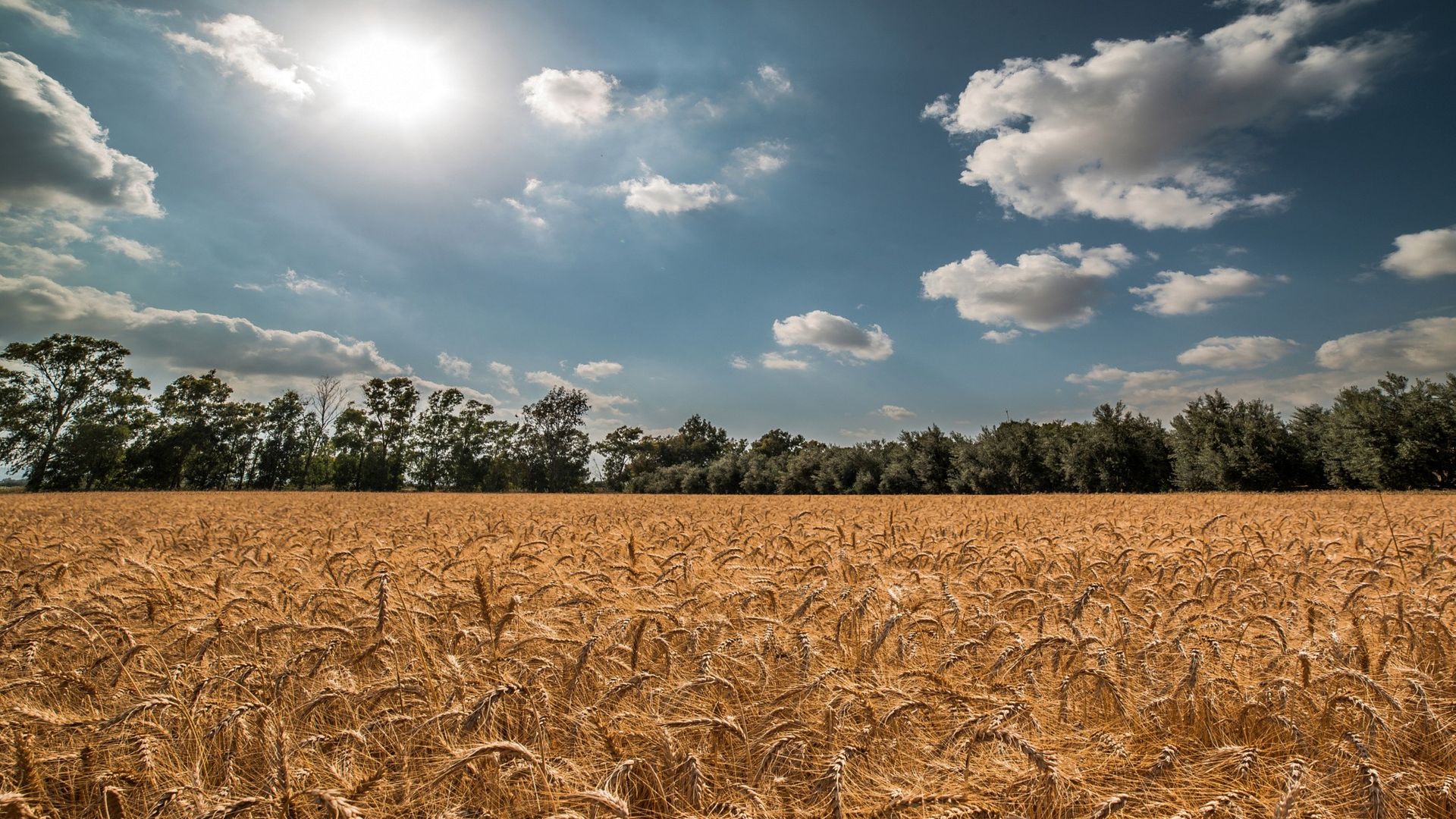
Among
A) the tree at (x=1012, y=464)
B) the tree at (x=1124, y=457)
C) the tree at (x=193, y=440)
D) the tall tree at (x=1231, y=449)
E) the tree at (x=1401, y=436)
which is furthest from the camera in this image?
the tree at (x=193, y=440)

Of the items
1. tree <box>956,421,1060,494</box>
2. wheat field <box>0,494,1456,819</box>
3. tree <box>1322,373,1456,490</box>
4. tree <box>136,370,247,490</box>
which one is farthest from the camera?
tree <box>136,370,247,490</box>

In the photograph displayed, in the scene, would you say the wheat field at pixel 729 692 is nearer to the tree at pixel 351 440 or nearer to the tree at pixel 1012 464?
the tree at pixel 1012 464

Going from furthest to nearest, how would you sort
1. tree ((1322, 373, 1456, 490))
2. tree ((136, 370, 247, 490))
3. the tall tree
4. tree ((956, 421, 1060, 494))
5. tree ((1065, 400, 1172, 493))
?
1. tree ((136, 370, 247, 490))
2. tree ((956, 421, 1060, 494))
3. tree ((1065, 400, 1172, 493))
4. the tall tree
5. tree ((1322, 373, 1456, 490))

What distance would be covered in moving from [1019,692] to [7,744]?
4075 mm

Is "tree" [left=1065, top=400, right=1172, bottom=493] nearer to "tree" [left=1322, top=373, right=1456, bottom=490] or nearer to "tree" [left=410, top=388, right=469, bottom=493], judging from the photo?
"tree" [left=1322, top=373, right=1456, bottom=490]

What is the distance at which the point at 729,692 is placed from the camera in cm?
271

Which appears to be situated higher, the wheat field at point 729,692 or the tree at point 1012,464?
the tree at point 1012,464

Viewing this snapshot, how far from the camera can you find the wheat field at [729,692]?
1.92m

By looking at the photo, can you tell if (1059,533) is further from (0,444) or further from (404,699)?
(0,444)

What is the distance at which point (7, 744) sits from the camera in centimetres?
230

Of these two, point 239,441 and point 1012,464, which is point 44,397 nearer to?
point 239,441

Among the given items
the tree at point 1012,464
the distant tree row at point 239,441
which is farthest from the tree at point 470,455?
the tree at point 1012,464

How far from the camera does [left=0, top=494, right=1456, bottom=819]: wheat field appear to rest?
1.92 metres

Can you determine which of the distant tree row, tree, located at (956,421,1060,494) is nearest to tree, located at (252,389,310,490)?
the distant tree row
